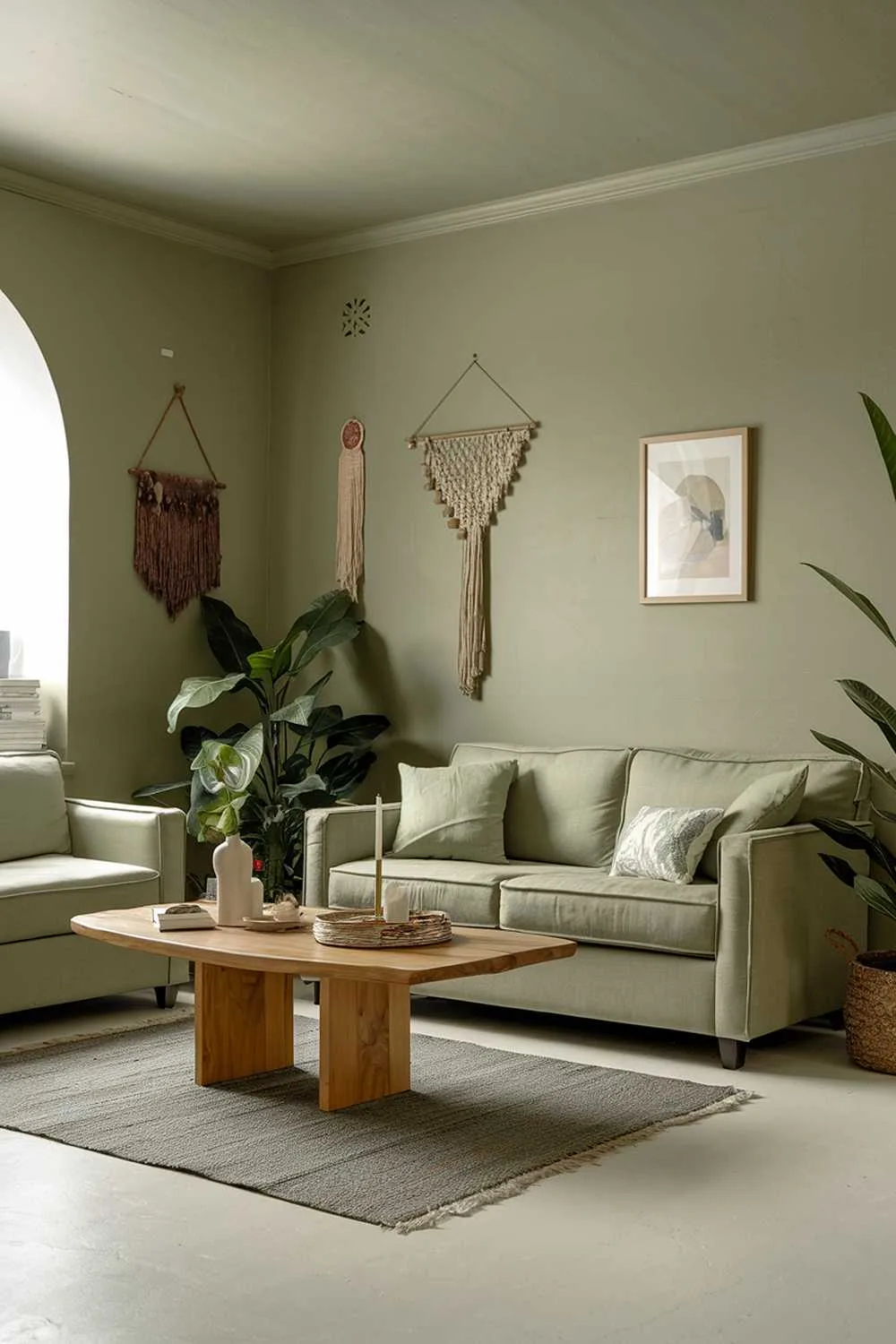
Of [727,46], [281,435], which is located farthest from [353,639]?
[727,46]

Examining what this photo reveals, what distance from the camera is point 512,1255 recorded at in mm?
2863

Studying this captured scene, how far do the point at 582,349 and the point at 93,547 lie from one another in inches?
79.8

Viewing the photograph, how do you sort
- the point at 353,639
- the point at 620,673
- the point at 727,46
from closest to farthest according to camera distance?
the point at 727,46 → the point at 620,673 → the point at 353,639

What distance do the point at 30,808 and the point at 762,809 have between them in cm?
248

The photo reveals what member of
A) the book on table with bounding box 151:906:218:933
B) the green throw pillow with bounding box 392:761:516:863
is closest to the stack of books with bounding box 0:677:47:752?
the green throw pillow with bounding box 392:761:516:863

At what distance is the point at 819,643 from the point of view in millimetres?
5109

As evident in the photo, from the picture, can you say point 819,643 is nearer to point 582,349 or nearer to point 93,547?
point 582,349

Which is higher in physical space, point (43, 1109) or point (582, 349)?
point (582, 349)

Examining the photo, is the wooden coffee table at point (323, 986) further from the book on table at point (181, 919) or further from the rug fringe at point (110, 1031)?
the rug fringe at point (110, 1031)

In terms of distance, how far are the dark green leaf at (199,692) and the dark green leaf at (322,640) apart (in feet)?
1.06

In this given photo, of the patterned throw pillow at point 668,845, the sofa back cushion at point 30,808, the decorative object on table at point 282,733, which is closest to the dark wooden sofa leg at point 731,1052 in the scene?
the patterned throw pillow at point 668,845

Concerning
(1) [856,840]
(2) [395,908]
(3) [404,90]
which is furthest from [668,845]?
(3) [404,90]

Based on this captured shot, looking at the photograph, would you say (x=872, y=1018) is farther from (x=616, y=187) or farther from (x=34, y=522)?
(x=34, y=522)

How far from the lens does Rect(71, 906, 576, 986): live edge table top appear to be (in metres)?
3.47
